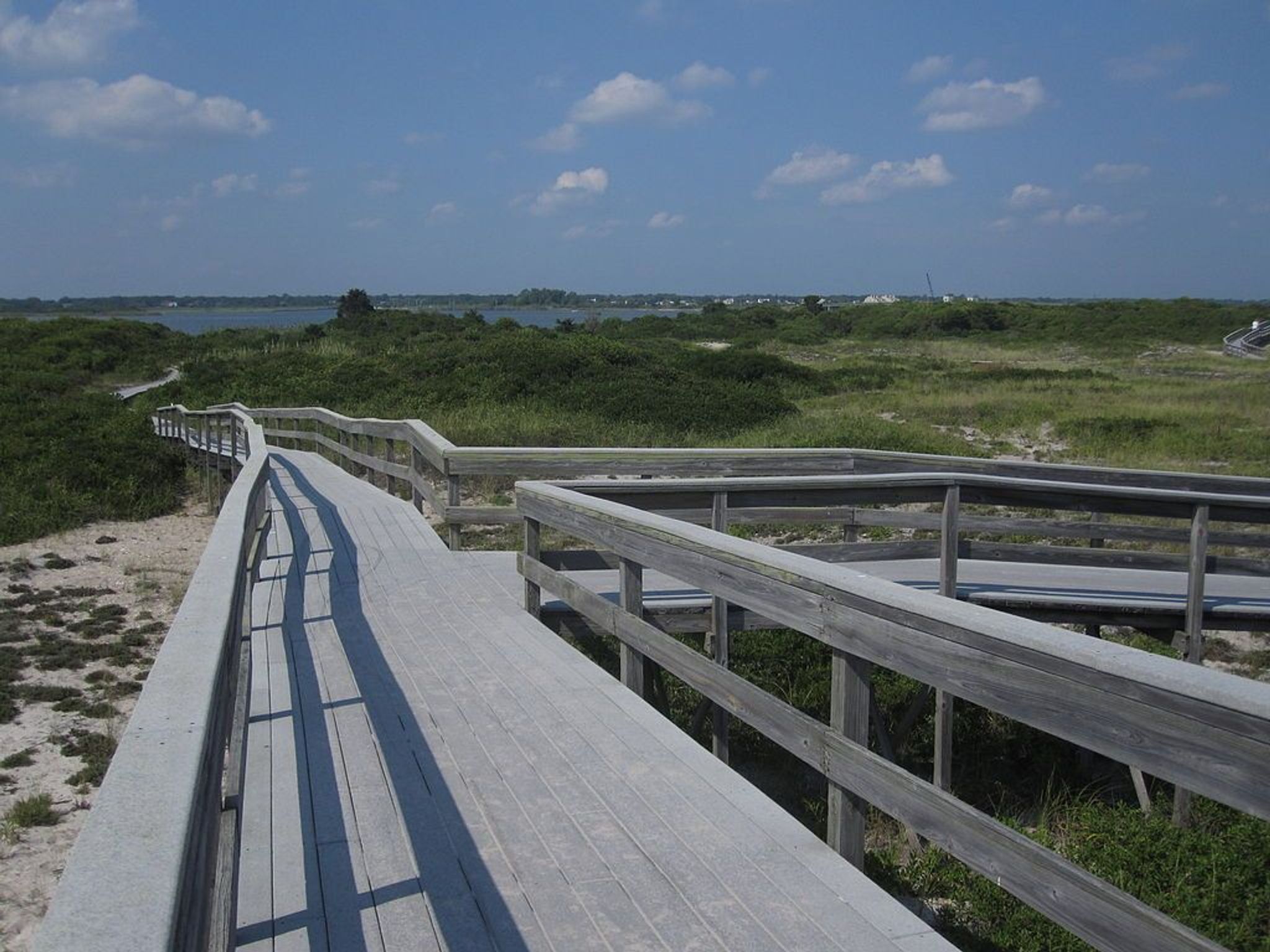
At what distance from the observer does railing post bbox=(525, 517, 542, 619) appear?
6.54 metres

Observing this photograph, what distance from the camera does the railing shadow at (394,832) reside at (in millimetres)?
3053

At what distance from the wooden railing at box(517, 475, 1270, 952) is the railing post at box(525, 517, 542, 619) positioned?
110 centimetres

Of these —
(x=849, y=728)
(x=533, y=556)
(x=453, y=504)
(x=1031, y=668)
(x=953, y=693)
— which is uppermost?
(x=1031, y=668)

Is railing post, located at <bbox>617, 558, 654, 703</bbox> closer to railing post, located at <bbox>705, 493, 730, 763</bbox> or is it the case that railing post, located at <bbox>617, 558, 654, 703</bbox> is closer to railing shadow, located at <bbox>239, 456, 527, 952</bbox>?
railing post, located at <bbox>705, 493, 730, 763</bbox>

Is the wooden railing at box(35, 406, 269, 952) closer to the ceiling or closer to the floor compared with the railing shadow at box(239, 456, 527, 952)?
closer to the ceiling

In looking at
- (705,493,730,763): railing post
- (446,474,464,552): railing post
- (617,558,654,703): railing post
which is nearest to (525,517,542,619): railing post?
(617,558,654,703): railing post

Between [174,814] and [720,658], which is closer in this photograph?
[174,814]

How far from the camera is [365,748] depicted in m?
4.46

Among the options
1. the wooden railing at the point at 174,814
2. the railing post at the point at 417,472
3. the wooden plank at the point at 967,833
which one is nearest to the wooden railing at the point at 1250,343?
the railing post at the point at 417,472

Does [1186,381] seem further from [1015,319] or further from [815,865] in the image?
[1015,319]

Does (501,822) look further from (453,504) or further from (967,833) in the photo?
(453,504)

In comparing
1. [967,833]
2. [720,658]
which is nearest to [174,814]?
[967,833]

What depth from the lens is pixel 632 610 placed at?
5.11 metres

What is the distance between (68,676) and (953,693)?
8.55 metres
